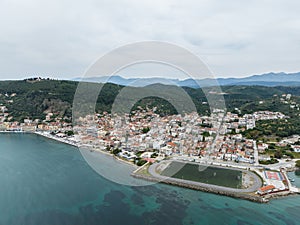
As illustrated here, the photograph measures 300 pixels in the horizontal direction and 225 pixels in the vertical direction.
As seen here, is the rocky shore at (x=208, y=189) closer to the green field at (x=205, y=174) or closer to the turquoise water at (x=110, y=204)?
the turquoise water at (x=110, y=204)

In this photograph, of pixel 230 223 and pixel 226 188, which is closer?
pixel 230 223

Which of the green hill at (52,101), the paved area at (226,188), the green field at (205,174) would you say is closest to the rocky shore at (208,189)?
the paved area at (226,188)

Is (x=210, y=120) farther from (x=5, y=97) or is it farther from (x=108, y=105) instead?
(x=5, y=97)

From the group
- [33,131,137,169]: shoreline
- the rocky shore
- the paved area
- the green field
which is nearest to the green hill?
[33,131,137,169]: shoreline

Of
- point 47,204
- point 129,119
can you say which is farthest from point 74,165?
point 129,119

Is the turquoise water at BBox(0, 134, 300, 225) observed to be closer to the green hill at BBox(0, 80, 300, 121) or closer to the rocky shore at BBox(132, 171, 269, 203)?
the rocky shore at BBox(132, 171, 269, 203)

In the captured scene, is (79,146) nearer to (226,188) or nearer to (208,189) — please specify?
(208,189)
